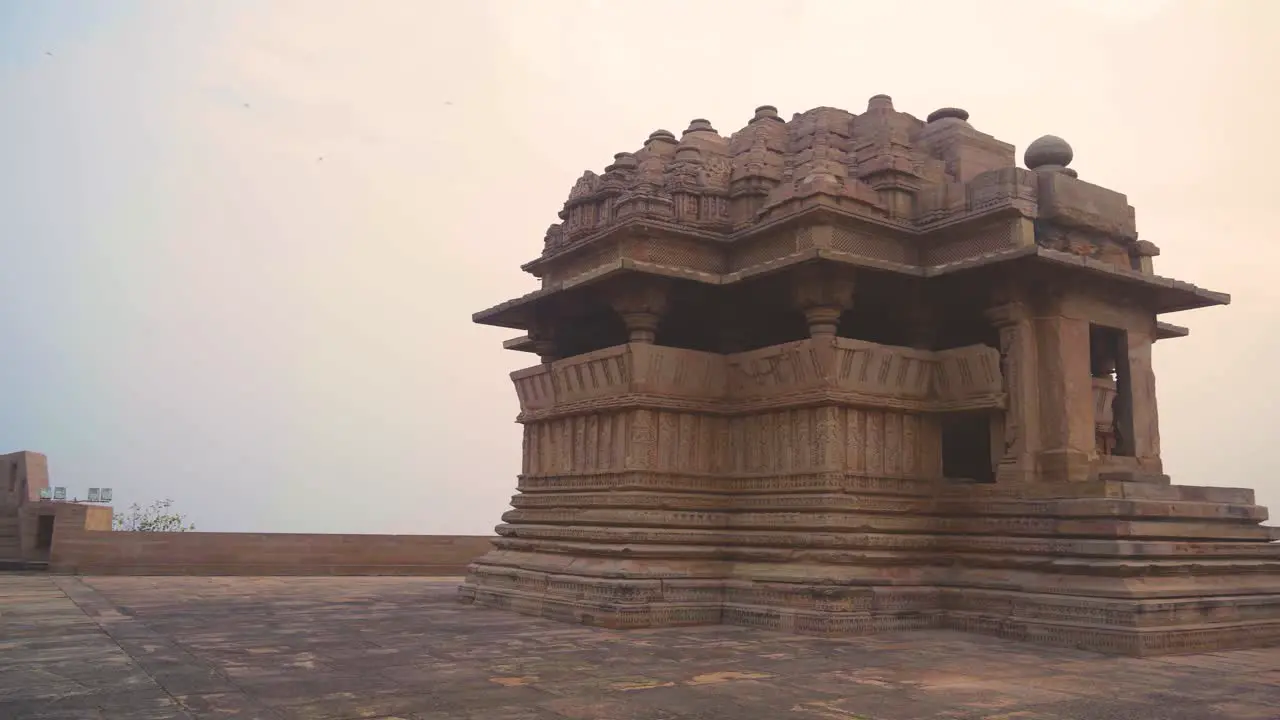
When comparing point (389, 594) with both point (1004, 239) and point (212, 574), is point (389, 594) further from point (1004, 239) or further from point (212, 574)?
point (1004, 239)

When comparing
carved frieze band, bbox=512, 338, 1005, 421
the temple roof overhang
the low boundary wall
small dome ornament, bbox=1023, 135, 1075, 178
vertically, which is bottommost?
the low boundary wall

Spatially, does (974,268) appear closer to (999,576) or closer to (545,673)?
(999,576)

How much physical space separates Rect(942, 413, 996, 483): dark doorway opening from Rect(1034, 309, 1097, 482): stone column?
2.53m

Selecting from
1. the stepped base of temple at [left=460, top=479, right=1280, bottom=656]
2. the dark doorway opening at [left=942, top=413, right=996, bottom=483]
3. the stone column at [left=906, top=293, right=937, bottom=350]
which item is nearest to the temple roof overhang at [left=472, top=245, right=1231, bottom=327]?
the stone column at [left=906, top=293, right=937, bottom=350]

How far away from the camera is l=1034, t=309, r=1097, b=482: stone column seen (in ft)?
38.4

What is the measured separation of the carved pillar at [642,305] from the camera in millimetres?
12844

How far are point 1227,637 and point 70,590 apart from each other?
1508 centimetres

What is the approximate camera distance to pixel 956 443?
1491 centimetres

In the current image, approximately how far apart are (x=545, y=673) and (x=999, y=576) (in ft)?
19.4

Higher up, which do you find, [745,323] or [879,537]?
[745,323]

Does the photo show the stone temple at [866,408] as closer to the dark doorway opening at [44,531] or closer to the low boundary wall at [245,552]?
the low boundary wall at [245,552]

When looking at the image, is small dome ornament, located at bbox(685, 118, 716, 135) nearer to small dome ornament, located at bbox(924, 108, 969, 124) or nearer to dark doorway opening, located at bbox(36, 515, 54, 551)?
small dome ornament, located at bbox(924, 108, 969, 124)

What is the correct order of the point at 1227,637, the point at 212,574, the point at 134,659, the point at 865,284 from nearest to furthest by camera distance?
the point at 134,659
the point at 1227,637
the point at 865,284
the point at 212,574

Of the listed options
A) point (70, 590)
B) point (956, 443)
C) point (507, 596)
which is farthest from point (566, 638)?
point (70, 590)
